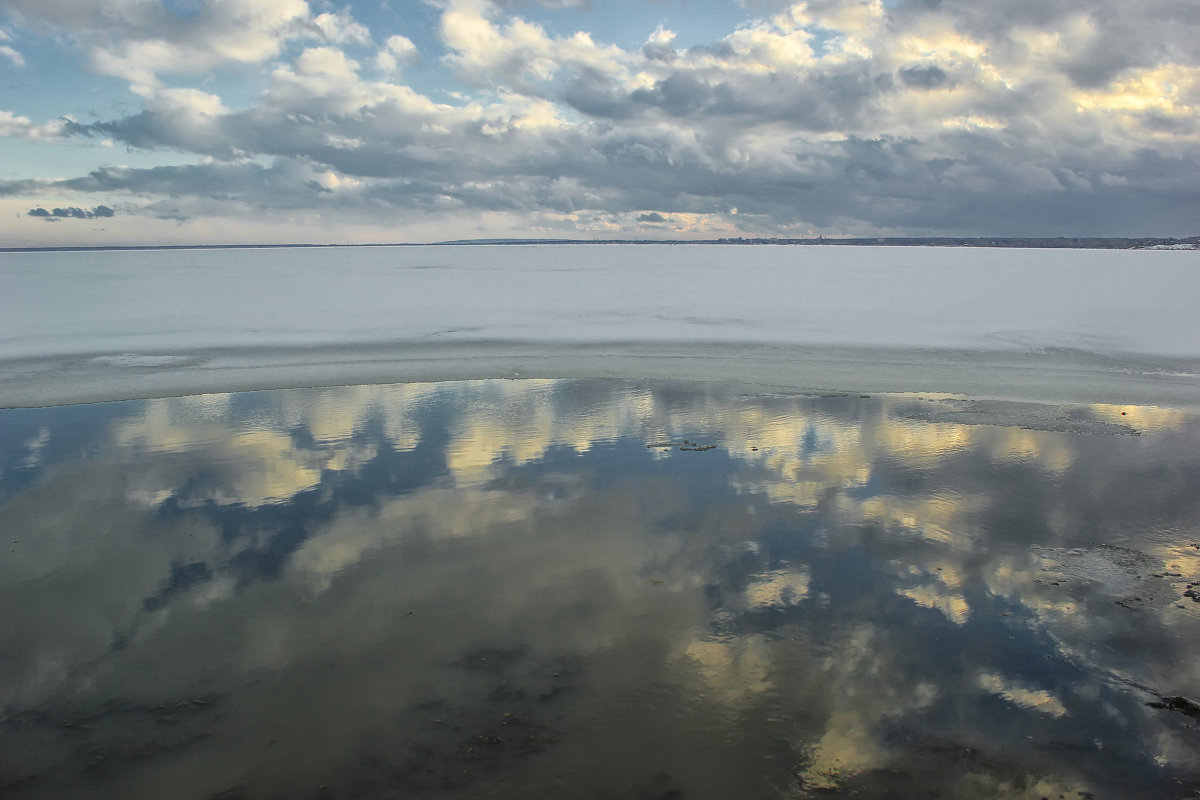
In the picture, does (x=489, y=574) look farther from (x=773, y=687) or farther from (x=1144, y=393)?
(x=1144, y=393)

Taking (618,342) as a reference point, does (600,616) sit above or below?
below

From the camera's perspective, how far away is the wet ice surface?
15.2 feet

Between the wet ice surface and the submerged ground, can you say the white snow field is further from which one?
the wet ice surface

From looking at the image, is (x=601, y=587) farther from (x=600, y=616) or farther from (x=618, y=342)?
(x=618, y=342)

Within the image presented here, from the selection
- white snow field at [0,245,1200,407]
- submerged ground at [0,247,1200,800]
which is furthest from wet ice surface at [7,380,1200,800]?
white snow field at [0,245,1200,407]

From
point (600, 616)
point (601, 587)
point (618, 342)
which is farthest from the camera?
point (618, 342)

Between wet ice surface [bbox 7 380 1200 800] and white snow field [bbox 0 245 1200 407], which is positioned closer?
wet ice surface [bbox 7 380 1200 800]

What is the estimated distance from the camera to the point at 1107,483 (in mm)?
9391

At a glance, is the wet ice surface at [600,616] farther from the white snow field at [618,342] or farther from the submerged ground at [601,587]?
the white snow field at [618,342]

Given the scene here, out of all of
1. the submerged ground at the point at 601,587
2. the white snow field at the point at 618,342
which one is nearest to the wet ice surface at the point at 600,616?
the submerged ground at the point at 601,587

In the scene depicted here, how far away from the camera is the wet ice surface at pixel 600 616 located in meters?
4.63

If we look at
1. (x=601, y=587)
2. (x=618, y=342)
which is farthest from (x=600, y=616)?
(x=618, y=342)

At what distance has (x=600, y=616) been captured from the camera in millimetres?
6363

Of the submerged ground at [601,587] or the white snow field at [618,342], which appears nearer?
the submerged ground at [601,587]
